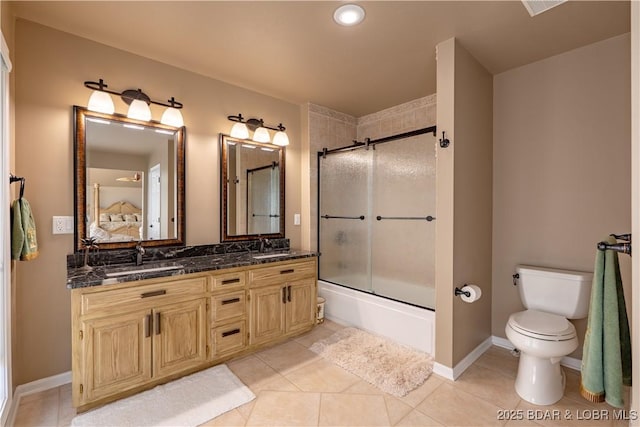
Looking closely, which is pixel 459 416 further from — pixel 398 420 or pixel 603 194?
pixel 603 194

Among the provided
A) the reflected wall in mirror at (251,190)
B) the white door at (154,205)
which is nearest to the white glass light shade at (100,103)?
the white door at (154,205)

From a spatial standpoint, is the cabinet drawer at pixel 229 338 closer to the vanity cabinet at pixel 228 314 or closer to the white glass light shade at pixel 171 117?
the vanity cabinet at pixel 228 314

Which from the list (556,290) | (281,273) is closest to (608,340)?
(556,290)

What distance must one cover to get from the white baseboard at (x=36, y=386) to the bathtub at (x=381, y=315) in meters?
2.24

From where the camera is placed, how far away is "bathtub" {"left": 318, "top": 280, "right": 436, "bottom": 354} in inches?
98.8

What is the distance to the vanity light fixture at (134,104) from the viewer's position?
2.11 metres

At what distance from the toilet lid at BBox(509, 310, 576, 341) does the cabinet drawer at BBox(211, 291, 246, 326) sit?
1.96m

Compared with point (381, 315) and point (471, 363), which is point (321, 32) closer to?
point (381, 315)

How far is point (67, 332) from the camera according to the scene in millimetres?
2074

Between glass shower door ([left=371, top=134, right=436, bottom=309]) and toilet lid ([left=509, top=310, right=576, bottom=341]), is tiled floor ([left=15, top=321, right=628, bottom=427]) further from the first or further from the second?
glass shower door ([left=371, top=134, right=436, bottom=309])

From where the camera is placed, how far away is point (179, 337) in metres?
2.07

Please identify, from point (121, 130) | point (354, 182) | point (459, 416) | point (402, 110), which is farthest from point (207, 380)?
point (402, 110)

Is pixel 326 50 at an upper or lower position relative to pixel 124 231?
upper

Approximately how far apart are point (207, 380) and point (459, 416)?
1634 millimetres
